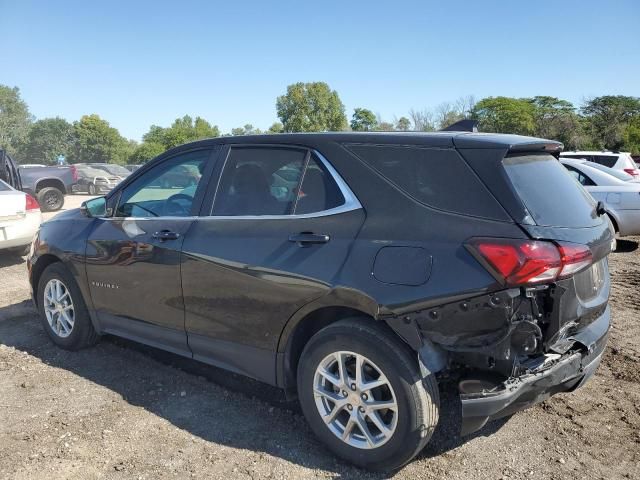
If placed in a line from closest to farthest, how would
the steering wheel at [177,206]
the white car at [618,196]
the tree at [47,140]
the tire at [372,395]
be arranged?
the tire at [372,395]
the steering wheel at [177,206]
the white car at [618,196]
the tree at [47,140]

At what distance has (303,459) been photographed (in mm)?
2928

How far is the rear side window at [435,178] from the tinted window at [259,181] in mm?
500

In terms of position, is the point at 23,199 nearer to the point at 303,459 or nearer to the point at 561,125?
the point at 303,459

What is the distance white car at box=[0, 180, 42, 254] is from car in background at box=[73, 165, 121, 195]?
17.1 meters

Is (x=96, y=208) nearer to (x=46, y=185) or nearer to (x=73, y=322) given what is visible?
(x=73, y=322)

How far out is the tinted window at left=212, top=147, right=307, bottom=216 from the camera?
125 inches

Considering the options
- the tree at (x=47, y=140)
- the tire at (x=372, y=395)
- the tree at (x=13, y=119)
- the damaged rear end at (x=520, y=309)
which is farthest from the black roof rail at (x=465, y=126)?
the tree at (x=13, y=119)

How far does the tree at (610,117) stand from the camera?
183ft

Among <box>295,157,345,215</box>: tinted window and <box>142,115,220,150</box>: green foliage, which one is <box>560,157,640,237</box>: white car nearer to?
<box>295,157,345,215</box>: tinted window

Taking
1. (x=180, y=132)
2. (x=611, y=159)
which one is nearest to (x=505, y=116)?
(x=180, y=132)

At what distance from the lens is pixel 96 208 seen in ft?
14.1

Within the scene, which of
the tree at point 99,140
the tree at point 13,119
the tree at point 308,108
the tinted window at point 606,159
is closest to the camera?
the tinted window at point 606,159

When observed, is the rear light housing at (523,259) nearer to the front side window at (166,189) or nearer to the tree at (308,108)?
the front side window at (166,189)

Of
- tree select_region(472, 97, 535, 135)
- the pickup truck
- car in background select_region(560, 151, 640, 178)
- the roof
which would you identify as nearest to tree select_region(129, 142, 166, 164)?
tree select_region(472, 97, 535, 135)
